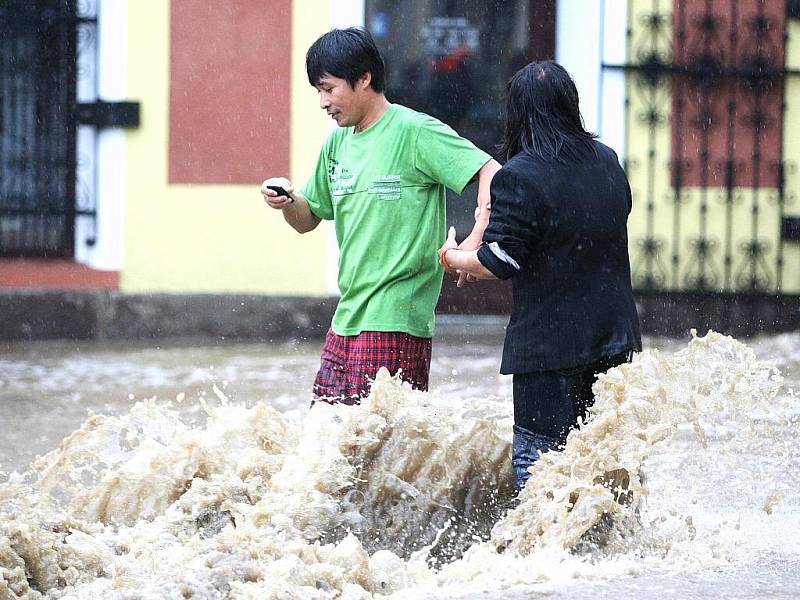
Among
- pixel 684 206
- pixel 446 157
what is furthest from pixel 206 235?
pixel 446 157

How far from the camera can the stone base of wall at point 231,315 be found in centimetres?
1007

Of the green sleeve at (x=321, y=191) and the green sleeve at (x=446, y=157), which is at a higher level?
the green sleeve at (x=446, y=157)

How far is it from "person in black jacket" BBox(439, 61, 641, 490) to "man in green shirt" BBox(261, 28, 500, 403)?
0.33 meters

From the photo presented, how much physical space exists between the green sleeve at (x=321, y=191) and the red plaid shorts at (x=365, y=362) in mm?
462

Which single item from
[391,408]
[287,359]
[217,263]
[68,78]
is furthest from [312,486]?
[68,78]

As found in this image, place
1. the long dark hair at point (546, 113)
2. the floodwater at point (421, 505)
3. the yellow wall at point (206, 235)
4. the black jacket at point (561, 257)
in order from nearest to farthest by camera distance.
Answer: the floodwater at point (421, 505) < the black jacket at point (561, 257) < the long dark hair at point (546, 113) < the yellow wall at point (206, 235)

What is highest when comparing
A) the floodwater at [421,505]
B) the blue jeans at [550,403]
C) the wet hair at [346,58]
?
the wet hair at [346,58]

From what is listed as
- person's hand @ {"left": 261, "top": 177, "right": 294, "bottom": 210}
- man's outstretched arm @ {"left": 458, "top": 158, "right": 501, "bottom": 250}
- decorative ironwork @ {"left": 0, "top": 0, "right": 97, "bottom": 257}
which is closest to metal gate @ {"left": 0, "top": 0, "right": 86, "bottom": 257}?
decorative ironwork @ {"left": 0, "top": 0, "right": 97, "bottom": 257}

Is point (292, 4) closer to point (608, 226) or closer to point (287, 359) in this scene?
point (287, 359)

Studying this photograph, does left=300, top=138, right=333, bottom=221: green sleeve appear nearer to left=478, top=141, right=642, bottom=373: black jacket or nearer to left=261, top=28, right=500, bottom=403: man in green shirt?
left=261, top=28, right=500, bottom=403: man in green shirt

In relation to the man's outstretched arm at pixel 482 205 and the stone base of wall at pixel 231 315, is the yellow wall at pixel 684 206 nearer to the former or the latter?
the stone base of wall at pixel 231 315

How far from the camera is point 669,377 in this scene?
421 centimetres

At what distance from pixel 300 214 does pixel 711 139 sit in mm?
6089

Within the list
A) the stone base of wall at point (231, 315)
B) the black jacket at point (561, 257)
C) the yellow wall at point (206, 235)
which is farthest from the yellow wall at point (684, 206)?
the black jacket at point (561, 257)
